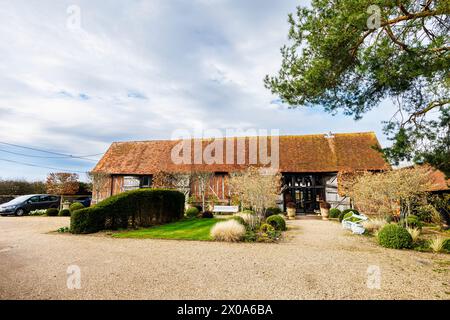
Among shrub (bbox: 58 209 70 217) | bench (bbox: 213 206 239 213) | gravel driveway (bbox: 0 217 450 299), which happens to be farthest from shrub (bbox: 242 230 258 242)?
shrub (bbox: 58 209 70 217)

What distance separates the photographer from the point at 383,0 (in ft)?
17.1

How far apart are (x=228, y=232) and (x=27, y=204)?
59.9 feet

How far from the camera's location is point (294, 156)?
20.2m

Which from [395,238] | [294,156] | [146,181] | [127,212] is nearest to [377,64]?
[395,238]

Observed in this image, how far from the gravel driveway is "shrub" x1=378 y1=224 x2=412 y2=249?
0.33m

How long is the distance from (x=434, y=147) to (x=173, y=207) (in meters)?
12.2

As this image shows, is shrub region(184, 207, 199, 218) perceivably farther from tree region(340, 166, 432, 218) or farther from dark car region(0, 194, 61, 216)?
dark car region(0, 194, 61, 216)

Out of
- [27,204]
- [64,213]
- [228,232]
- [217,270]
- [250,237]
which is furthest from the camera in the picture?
[27,204]

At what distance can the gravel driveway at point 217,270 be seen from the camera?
13.9 feet

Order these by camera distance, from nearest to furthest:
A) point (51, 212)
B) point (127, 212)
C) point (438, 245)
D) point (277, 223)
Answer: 1. point (438, 245)
2. point (277, 223)
3. point (127, 212)
4. point (51, 212)

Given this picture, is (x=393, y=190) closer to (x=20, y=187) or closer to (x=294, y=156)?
(x=294, y=156)

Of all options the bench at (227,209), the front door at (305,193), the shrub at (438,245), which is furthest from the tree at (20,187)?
the shrub at (438,245)
